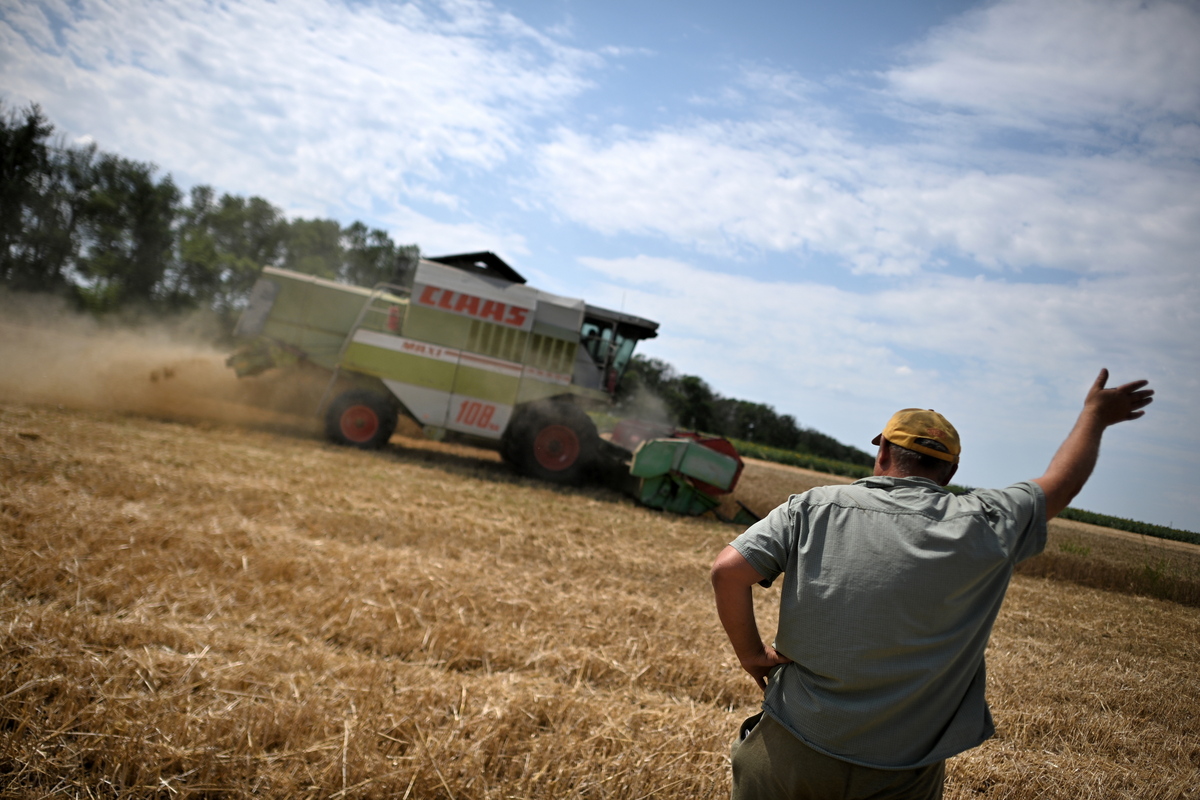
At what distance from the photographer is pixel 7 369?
436 inches

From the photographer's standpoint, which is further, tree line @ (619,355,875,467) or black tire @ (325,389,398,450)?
black tire @ (325,389,398,450)

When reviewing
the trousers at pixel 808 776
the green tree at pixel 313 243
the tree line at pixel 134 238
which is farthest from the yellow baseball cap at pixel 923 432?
the green tree at pixel 313 243

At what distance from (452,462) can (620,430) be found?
2.83 m

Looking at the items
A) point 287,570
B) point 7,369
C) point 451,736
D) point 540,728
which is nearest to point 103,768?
point 451,736

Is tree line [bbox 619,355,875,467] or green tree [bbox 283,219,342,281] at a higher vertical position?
green tree [bbox 283,219,342,281]

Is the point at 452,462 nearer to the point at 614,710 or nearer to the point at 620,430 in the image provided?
the point at 620,430

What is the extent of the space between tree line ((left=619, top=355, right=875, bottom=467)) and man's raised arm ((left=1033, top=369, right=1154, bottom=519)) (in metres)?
2.47

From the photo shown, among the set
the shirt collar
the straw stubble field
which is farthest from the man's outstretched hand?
the straw stubble field

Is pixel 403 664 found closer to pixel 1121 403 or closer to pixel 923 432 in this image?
pixel 923 432

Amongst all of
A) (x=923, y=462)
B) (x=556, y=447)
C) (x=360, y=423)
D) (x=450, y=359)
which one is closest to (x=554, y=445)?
(x=556, y=447)

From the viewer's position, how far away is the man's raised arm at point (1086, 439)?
1.54 m

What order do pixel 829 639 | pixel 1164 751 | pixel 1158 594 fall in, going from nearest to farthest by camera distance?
pixel 829 639 → pixel 1164 751 → pixel 1158 594

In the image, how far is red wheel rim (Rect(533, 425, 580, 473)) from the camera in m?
10.2

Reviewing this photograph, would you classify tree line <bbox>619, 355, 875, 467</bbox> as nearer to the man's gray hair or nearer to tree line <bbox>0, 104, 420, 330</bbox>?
the man's gray hair
